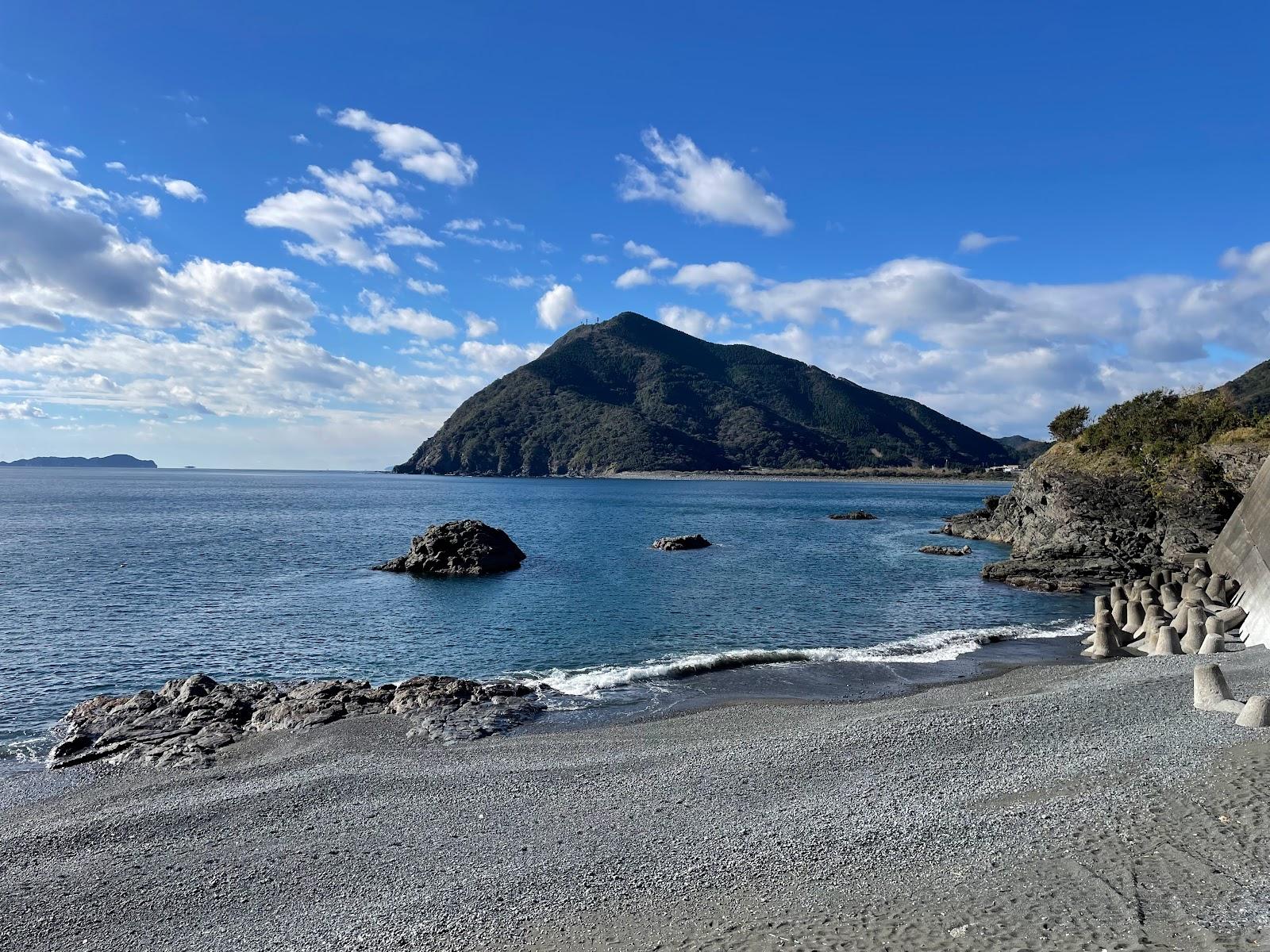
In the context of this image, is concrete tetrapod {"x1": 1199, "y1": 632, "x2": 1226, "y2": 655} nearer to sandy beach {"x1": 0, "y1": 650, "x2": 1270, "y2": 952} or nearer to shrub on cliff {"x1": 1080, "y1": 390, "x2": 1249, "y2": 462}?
sandy beach {"x1": 0, "y1": 650, "x2": 1270, "y2": 952}

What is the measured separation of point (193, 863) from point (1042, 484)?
6434 centimetres

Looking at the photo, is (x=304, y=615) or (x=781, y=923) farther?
(x=304, y=615)

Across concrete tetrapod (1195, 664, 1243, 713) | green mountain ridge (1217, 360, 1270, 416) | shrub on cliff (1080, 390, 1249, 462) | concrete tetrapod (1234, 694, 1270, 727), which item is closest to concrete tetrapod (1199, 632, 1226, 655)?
concrete tetrapod (1195, 664, 1243, 713)

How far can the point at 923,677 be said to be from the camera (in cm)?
2484

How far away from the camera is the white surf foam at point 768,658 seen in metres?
24.5

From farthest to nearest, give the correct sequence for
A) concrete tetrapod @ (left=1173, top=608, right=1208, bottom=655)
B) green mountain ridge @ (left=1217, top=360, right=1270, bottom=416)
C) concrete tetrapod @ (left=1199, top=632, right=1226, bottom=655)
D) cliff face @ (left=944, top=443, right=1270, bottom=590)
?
1. green mountain ridge @ (left=1217, top=360, right=1270, bottom=416)
2. cliff face @ (left=944, top=443, right=1270, bottom=590)
3. concrete tetrapod @ (left=1173, top=608, right=1208, bottom=655)
4. concrete tetrapod @ (left=1199, top=632, right=1226, bottom=655)

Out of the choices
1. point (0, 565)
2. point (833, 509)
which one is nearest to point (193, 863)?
point (0, 565)

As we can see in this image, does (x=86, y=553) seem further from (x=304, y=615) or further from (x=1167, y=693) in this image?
(x=1167, y=693)

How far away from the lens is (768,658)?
89.2 ft

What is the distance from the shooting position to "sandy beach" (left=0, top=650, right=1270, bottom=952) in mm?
9289

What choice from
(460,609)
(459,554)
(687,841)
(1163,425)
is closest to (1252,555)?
(1163,425)

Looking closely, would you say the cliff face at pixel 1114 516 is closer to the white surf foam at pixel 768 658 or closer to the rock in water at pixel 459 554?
the white surf foam at pixel 768 658

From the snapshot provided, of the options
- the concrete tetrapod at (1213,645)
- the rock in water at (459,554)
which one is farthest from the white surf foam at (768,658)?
the rock in water at (459,554)

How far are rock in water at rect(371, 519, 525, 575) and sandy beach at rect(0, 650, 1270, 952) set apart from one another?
32.9m
